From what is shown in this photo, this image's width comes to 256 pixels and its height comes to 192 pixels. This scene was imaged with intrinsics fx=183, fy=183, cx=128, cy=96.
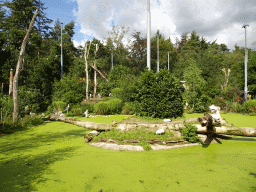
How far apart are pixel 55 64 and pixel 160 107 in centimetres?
1407

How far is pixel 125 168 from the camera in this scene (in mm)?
4176

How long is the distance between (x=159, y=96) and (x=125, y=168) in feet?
17.6

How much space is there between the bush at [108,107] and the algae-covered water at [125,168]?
6.50 meters

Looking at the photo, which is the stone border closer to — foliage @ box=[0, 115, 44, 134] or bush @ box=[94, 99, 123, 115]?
foliage @ box=[0, 115, 44, 134]

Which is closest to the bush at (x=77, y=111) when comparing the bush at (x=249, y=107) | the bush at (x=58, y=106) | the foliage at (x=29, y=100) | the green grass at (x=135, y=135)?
the bush at (x=58, y=106)

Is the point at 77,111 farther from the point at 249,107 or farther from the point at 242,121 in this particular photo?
the point at 249,107

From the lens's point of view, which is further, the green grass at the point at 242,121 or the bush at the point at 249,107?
→ the bush at the point at 249,107

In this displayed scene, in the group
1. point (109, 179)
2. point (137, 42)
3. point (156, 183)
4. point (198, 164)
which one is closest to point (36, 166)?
point (109, 179)

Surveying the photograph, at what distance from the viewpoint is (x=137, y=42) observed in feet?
106

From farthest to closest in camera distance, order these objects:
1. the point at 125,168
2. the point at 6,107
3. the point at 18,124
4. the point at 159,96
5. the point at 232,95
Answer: the point at 232,95
the point at 6,107
the point at 18,124
the point at 159,96
the point at 125,168

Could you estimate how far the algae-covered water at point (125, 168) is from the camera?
11.1 ft

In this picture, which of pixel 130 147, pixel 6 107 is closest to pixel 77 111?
pixel 6 107

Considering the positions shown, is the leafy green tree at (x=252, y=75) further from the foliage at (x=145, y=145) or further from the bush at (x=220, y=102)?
the foliage at (x=145, y=145)

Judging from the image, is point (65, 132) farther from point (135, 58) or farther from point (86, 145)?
point (135, 58)
